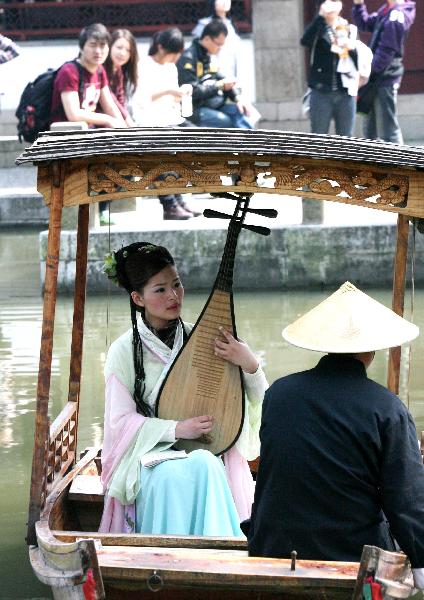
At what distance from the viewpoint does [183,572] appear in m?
4.19

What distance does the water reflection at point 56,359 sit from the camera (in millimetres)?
6493

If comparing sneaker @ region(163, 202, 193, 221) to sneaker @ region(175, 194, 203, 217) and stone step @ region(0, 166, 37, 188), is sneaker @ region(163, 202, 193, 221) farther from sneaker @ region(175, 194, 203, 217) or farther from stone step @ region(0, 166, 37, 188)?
stone step @ region(0, 166, 37, 188)

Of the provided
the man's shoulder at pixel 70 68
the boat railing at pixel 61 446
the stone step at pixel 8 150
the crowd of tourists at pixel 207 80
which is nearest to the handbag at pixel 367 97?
the crowd of tourists at pixel 207 80

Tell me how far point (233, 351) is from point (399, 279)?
910mm

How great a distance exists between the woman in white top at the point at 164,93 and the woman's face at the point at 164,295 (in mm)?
6956

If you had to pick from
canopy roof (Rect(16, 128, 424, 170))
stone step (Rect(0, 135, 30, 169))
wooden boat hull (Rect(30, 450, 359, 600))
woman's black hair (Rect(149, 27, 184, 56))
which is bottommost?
wooden boat hull (Rect(30, 450, 359, 600))

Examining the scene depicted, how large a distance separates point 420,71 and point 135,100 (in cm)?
847

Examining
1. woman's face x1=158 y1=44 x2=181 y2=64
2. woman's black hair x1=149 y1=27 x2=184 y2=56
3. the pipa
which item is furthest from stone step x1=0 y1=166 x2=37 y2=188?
the pipa

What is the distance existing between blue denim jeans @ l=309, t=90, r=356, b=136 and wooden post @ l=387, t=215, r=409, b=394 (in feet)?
26.7

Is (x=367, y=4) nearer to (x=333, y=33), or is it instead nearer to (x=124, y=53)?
(x=333, y=33)

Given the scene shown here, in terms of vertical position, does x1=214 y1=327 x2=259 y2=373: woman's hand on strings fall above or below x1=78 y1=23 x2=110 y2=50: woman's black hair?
below

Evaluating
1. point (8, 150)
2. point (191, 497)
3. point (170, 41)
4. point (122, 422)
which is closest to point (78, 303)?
point (122, 422)

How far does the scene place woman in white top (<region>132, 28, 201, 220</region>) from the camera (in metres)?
12.1

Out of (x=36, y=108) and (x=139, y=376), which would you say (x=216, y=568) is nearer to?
(x=139, y=376)
